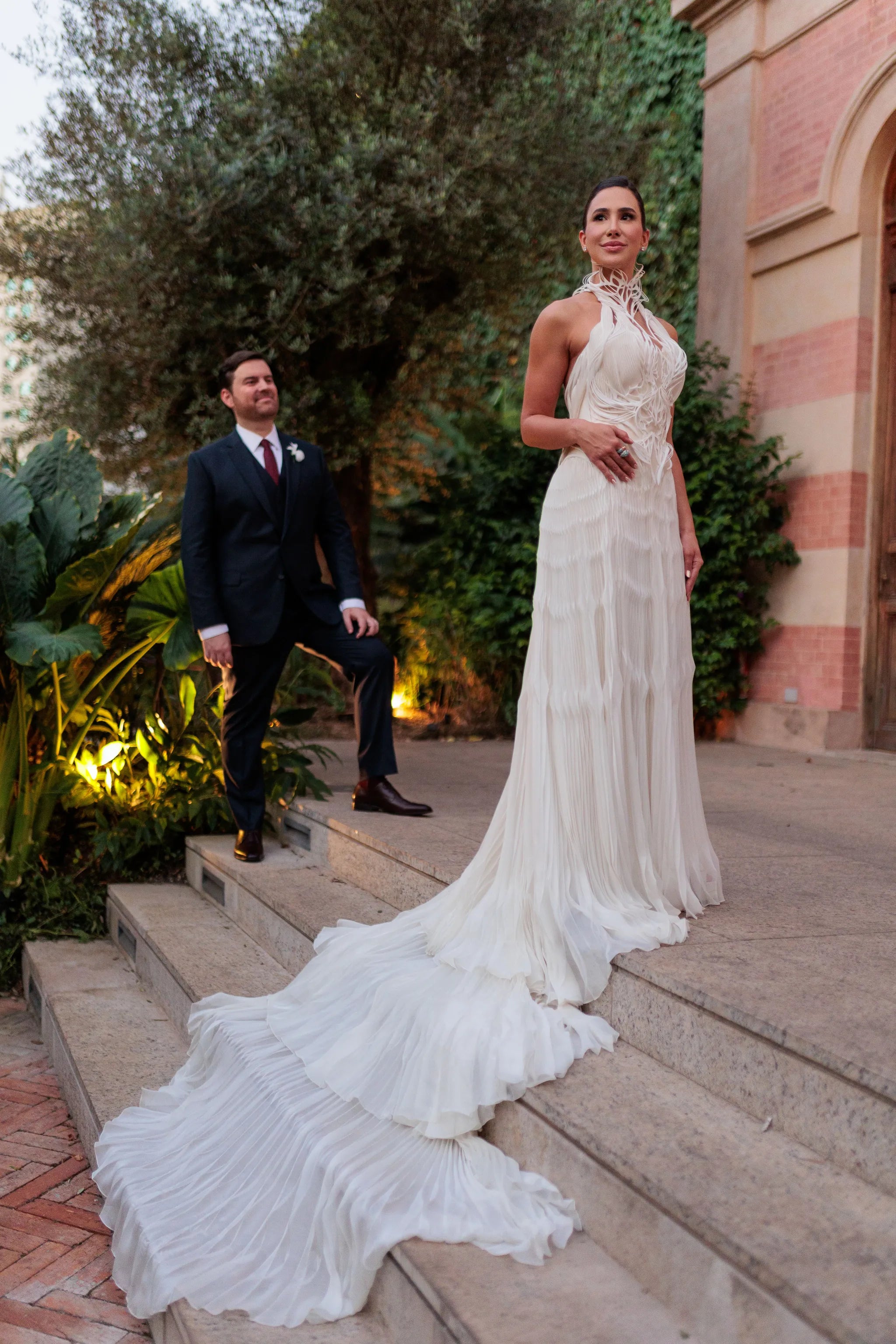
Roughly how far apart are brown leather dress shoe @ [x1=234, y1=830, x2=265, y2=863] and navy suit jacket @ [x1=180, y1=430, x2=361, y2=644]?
867 millimetres

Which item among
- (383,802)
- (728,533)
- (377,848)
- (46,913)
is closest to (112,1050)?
(377,848)

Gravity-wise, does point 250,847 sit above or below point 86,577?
below

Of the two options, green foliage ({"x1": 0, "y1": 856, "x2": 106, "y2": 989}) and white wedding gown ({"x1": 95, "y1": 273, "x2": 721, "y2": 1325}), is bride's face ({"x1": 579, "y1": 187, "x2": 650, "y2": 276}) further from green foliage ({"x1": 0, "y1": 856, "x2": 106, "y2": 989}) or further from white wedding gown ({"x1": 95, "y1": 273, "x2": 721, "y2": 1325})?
green foliage ({"x1": 0, "y1": 856, "x2": 106, "y2": 989})

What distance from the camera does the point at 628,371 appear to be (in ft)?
10.3

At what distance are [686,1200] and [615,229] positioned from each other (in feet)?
7.86

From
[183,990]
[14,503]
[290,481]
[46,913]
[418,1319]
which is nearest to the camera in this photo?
[418,1319]

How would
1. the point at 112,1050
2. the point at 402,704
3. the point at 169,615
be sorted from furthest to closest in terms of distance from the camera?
1. the point at 402,704
2. the point at 169,615
3. the point at 112,1050

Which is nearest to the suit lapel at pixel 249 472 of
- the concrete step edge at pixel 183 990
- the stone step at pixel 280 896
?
the stone step at pixel 280 896

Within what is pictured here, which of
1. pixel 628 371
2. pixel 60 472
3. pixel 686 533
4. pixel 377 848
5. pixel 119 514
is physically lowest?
pixel 377 848

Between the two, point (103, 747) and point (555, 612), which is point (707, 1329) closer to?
Result: point (555, 612)

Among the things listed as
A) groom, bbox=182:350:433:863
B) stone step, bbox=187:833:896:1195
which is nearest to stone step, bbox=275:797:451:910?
groom, bbox=182:350:433:863

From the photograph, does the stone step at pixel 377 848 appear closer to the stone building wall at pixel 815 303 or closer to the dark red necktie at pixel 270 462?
the dark red necktie at pixel 270 462

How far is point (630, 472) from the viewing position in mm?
3164

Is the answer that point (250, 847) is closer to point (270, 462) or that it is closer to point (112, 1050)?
point (112, 1050)
